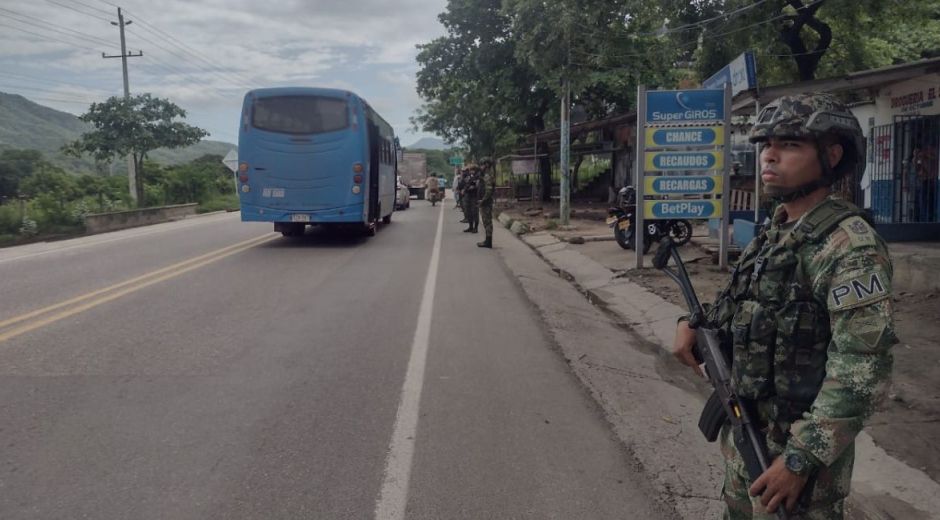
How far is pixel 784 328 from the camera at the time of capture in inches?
79.5

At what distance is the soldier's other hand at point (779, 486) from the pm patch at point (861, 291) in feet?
1.43

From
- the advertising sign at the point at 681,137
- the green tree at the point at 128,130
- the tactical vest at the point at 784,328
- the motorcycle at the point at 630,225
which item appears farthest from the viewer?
the green tree at the point at 128,130

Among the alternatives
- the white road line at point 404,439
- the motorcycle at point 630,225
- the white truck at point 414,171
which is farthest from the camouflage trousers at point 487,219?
the white truck at point 414,171

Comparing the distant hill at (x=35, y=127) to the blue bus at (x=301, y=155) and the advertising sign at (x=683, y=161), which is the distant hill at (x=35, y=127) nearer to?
the blue bus at (x=301, y=155)

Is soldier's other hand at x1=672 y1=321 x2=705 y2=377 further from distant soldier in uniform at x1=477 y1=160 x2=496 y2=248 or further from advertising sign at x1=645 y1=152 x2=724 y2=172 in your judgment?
distant soldier in uniform at x1=477 y1=160 x2=496 y2=248

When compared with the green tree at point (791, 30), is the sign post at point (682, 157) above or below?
below

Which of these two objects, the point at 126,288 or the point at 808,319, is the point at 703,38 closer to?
the point at 126,288

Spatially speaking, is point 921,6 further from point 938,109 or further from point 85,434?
point 85,434

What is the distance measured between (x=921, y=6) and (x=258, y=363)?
640 inches

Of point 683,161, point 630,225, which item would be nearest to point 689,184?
point 683,161

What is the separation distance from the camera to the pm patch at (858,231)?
1.91 m

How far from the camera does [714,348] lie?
2281 millimetres

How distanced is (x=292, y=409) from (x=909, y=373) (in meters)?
4.76

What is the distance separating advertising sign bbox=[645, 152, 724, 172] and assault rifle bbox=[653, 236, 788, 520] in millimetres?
9285
